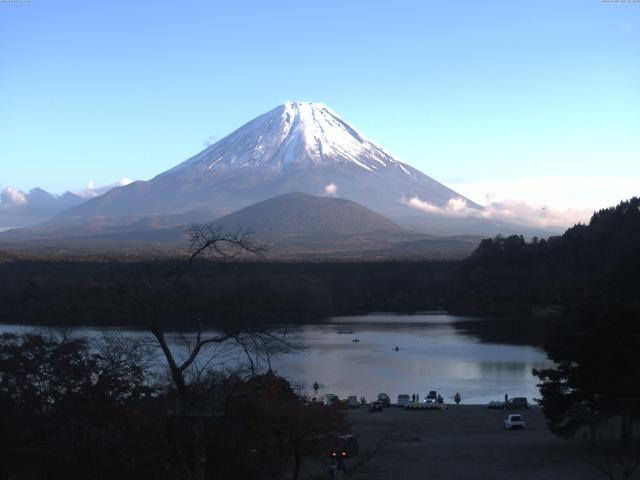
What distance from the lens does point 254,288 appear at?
31578 mm

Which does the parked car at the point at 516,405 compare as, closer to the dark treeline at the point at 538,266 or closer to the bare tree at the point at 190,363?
the bare tree at the point at 190,363

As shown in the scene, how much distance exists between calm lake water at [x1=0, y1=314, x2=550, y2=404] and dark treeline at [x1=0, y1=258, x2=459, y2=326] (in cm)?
158

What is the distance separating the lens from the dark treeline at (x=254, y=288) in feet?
72.5

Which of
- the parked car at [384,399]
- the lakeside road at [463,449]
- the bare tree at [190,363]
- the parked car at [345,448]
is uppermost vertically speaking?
the bare tree at [190,363]

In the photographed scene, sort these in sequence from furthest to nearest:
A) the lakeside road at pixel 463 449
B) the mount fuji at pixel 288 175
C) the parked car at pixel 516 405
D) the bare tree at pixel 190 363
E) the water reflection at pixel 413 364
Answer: the mount fuji at pixel 288 175
the water reflection at pixel 413 364
the parked car at pixel 516 405
the lakeside road at pixel 463 449
the bare tree at pixel 190 363

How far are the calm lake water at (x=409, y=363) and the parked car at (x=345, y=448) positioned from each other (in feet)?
13.1

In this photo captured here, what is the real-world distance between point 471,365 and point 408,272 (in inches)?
1005

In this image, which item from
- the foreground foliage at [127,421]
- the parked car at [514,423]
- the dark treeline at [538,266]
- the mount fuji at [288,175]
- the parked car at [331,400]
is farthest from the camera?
the mount fuji at [288,175]

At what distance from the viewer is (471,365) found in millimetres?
21578

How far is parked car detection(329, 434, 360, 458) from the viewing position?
8238 millimetres

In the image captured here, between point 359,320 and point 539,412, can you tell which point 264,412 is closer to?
point 539,412

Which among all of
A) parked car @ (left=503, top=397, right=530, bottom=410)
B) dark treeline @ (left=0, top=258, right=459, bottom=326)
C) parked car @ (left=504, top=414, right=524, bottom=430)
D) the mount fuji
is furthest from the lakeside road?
the mount fuji

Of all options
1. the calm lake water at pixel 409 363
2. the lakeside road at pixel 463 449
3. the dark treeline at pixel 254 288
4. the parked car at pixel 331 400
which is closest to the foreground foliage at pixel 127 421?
the lakeside road at pixel 463 449

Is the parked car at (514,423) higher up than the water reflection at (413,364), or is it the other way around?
the parked car at (514,423)
